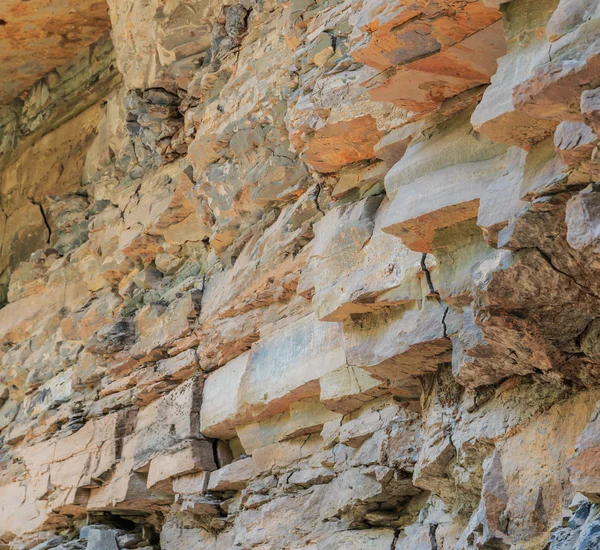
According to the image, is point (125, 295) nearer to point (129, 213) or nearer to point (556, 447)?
point (129, 213)

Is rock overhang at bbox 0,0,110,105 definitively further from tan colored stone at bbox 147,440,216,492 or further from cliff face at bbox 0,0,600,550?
tan colored stone at bbox 147,440,216,492

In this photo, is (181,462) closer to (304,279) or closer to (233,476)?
(233,476)

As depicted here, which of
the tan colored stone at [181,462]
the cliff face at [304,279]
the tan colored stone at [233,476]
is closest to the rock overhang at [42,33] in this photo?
the cliff face at [304,279]

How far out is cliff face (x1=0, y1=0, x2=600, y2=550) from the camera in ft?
13.0

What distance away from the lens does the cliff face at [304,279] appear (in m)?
3.96

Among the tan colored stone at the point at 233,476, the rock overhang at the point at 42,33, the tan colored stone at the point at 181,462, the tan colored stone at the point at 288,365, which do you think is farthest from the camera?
the rock overhang at the point at 42,33

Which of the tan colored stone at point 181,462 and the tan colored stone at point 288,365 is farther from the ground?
the tan colored stone at point 288,365

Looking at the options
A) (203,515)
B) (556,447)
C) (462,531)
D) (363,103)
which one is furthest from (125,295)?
(556,447)

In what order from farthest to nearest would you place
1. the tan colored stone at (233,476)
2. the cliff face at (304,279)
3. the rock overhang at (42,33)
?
the rock overhang at (42,33) → the tan colored stone at (233,476) → the cliff face at (304,279)

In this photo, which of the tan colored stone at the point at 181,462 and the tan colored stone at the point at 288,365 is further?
the tan colored stone at the point at 181,462

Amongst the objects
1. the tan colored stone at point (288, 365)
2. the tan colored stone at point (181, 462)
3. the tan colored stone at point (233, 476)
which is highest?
the tan colored stone at point (288, 365)

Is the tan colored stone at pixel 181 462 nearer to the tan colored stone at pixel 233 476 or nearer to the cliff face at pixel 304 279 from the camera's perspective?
the cliff face at pixel 304 279

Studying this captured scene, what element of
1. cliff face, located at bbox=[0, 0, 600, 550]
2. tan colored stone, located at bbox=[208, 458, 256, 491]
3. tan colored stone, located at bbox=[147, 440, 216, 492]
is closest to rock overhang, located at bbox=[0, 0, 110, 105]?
cliff face, located at bbox=[0, 0, 600, 550]

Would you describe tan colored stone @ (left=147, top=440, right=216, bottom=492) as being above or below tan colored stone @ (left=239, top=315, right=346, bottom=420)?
below
